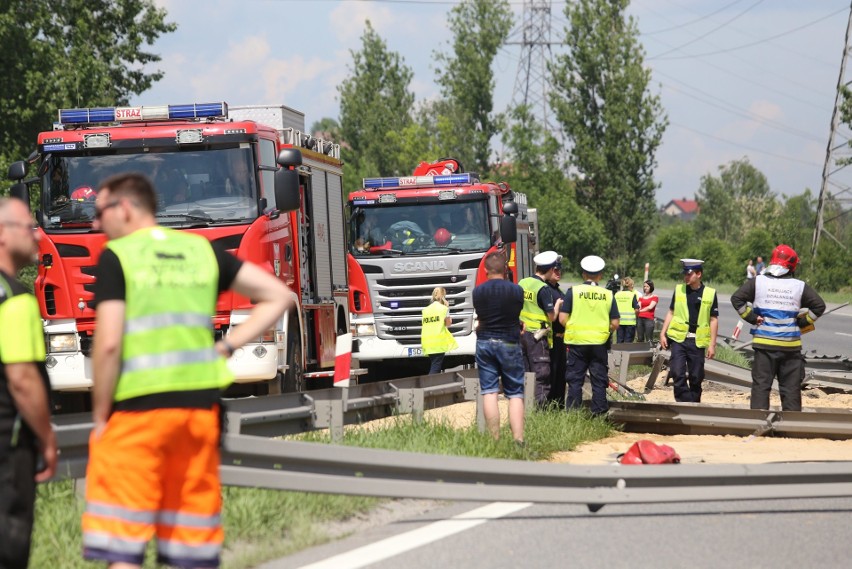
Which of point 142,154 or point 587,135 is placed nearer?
point 142,154

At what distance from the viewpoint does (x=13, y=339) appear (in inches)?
189

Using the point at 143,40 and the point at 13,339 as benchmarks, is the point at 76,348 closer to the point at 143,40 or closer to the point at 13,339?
the point at 13,339

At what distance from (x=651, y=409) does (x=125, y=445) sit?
943 centimetres

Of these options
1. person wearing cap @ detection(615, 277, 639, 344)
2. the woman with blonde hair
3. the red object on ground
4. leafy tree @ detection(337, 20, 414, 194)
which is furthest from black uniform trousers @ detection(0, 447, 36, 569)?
leafy tree @ detection(337, 20, 414, 194)

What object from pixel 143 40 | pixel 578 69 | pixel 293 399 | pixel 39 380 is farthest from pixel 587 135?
pixel 39 380

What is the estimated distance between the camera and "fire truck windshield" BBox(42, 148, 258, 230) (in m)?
13.8

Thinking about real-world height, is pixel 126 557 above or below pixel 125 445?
below

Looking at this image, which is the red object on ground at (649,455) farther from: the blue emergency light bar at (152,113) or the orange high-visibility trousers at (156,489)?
the blue emergency light bar at (152,113)

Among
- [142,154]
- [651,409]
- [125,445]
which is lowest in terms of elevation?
[651,409]

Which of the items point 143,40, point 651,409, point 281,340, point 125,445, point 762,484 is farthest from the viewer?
point 143,40

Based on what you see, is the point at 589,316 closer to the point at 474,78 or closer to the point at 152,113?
the point at 152,113

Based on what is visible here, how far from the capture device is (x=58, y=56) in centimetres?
3525

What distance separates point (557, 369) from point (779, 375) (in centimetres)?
246

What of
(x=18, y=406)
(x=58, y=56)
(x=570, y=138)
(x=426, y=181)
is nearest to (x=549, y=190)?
(x=570, y=138)
